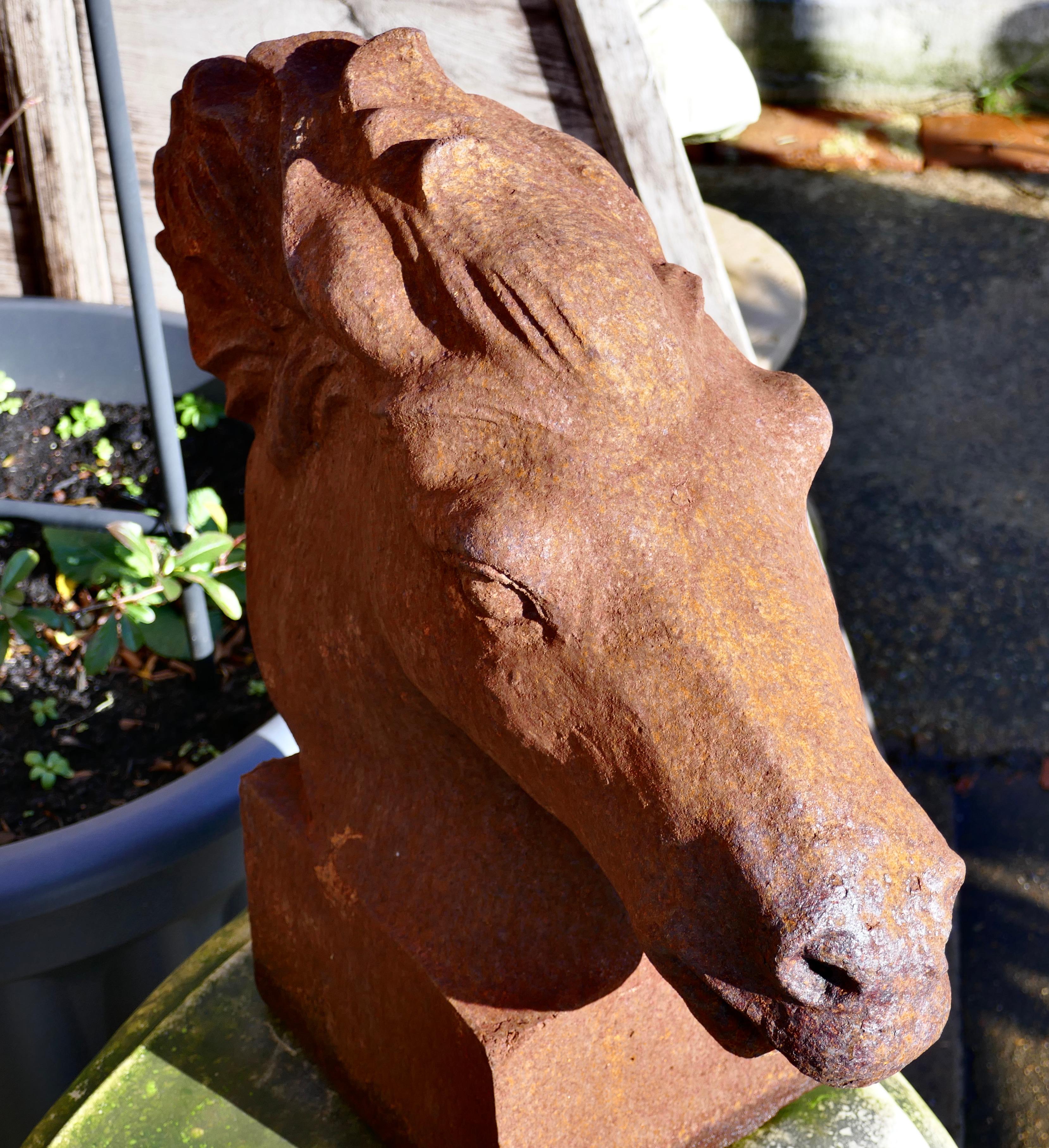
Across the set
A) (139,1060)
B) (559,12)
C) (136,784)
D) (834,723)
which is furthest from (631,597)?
(559,12)

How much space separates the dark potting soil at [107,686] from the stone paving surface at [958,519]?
136cm

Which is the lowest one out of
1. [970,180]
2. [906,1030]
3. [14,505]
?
[970,180]

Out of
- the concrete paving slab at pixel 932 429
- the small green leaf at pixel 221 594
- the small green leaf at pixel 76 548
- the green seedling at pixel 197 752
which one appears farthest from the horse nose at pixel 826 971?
the concrete paving slab at pixel 932 429

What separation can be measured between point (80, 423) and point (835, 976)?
192cm

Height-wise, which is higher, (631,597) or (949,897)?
(631,597)

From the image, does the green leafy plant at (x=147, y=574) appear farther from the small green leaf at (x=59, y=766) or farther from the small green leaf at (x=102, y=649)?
the small green leaf at (x=59, y=766)

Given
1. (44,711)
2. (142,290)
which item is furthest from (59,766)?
(142,290)

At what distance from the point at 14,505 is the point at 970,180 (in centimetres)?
398

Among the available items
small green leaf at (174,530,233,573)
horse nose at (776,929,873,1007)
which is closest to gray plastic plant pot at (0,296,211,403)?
small green leaf at (174,530,233,573)

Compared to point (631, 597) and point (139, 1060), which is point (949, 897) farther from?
point (139, 1060)

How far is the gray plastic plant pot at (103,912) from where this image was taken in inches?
57.0

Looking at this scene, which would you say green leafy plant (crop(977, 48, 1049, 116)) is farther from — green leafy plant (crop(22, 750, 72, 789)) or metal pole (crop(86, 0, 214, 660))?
green leafy plant (crop(22, 750, 72, 789))

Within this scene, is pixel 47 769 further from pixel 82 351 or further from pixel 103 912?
pixel 82 351

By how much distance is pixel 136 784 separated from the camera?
182 centimetres
